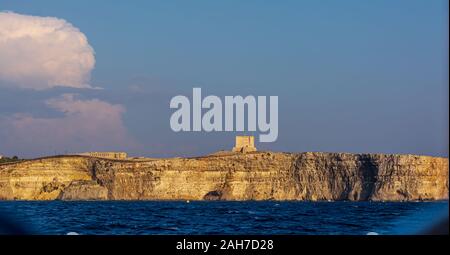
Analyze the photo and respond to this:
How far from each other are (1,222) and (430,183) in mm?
187058

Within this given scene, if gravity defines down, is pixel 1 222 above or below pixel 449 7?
below
